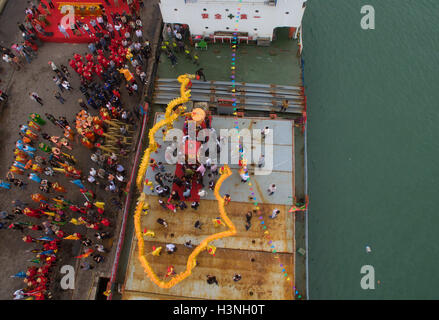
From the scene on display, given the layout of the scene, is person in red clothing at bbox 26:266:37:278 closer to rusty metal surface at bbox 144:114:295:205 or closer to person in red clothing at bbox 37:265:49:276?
person in red clothing at bbox 37:265:49:276

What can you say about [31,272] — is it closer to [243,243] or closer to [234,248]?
[234,248]

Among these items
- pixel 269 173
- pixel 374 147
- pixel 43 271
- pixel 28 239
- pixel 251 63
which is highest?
pixel 251 63

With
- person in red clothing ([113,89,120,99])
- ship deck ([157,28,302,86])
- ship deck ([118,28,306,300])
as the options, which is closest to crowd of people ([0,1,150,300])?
person in red clothing ([113,89,120,99])

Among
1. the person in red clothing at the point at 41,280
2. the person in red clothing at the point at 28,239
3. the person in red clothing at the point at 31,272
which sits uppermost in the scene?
the person in red clothing at the point at 28,239

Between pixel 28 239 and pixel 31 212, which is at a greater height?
pixel 31 212

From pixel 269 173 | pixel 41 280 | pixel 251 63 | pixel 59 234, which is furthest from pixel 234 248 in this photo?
pixel 251 63

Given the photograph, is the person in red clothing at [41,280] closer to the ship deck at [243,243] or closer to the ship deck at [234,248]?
the ship deck at [243,243]

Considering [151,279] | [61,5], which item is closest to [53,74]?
[61,5]

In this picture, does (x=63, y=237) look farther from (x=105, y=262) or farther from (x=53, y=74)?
(x=53, y=74)

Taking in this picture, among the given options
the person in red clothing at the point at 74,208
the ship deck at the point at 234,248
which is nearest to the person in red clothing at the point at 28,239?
the person in red clothing at the point at 74,208
